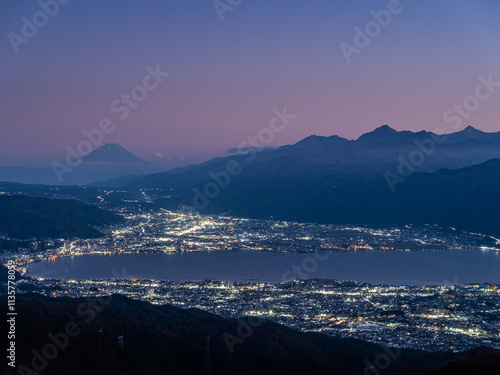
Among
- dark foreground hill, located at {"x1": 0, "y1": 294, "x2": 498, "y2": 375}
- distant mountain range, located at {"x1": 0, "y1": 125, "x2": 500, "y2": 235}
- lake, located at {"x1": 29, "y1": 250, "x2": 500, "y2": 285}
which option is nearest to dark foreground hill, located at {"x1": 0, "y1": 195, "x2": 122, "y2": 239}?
lake, located at {"x1": 29, "y1": 250, "x2": 500, "y2": 285}

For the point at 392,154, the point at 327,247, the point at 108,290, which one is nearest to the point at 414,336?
the point at 108,290

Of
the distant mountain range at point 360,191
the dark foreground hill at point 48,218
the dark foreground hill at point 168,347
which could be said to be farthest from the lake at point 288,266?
the distant mountain range at point 360,191

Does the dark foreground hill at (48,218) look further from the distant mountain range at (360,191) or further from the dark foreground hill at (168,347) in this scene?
the dark foreground hill at (168,347)

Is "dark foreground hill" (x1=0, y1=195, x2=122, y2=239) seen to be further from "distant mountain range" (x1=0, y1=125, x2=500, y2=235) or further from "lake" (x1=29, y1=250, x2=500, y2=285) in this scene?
"distant mountain range" (x1=0, y1=125, x2=500, y2=235)

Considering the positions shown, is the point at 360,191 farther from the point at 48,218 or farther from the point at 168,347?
Answer: the point at 168,347

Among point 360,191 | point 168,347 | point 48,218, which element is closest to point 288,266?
point 168,347

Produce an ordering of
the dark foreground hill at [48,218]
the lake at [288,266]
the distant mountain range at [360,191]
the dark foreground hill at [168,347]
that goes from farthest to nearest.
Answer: the distant mountain range at [360,191] → the dark foreground hill at [48,218] → the lake at [288,266] → the dark foreground hill at [168,347]
